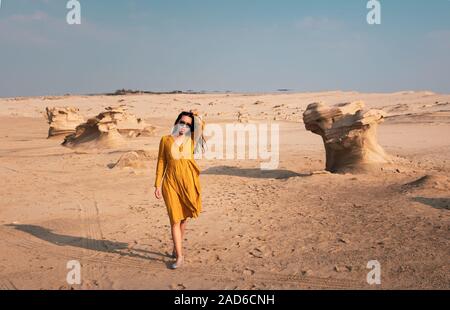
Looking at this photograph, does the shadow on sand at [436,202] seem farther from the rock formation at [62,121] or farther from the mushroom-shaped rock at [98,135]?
the rock formation at [62,121]

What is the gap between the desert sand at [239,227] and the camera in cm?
414

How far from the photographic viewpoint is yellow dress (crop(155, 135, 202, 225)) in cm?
446

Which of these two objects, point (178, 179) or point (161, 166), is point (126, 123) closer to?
point (161, 166)

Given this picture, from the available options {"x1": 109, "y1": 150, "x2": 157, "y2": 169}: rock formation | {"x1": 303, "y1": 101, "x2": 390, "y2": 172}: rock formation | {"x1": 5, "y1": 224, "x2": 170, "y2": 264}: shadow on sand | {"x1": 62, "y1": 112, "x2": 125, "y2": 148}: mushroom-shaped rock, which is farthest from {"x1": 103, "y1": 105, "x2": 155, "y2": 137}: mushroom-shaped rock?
{"x1": 5, "y1": 224, "x2": 170, "y2": 264}: shadow on sand

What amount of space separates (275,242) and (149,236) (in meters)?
1.68

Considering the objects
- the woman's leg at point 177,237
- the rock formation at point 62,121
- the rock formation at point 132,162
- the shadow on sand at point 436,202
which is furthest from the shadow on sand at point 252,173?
the rock formation at point 62,121

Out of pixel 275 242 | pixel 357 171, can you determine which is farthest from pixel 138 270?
pixel 357 171

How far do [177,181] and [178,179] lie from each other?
0.02 metres

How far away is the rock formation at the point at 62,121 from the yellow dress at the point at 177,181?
1584cm

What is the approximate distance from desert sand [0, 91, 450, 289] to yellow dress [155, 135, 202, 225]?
603 millimetres

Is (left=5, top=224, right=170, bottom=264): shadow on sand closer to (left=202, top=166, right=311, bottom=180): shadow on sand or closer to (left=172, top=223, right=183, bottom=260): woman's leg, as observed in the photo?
(left=172, top=223, right=183, bottom=260): woman's leg

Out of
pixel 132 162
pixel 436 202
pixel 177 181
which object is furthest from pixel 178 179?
pixel 132 162

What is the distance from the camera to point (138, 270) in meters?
4.40
